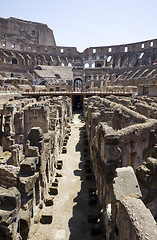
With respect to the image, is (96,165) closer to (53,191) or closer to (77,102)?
(53,191)

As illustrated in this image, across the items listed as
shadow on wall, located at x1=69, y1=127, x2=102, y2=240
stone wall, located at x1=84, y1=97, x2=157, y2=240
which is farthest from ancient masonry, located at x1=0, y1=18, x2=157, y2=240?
shadow on wall, located at x1=69, y1=127, x2=102, y2=240

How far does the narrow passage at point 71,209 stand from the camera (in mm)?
6910

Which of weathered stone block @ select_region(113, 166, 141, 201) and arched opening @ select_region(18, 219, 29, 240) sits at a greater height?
weathered stone block @ select_region(113, 166, 141, 201)

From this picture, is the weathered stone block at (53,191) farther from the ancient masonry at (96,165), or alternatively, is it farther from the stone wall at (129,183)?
the stone wall at (129,183)

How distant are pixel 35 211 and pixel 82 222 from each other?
1923 millimetres

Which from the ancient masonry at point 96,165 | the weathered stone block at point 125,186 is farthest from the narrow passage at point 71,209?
the weathered stone block at point 125,186

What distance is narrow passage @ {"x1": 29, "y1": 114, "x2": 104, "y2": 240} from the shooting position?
22.7 feet

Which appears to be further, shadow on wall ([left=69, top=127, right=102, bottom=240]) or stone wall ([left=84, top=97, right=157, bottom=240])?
shadow on wall ([left=69, top=127, right=102, bottom=240])

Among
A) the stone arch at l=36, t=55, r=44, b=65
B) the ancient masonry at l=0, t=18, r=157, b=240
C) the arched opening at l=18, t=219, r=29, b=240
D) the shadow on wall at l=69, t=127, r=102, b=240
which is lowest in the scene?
the shadow on wall at l=69, t=127, r=102, b=240

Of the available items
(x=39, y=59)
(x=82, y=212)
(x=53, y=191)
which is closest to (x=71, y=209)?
(x=82, y=212)

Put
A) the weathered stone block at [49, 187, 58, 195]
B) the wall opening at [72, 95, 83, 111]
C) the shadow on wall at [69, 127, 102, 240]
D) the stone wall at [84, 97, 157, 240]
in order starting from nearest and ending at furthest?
the stone wall at [84, 97, 157, 240] → the shadow on wall at [69, 127, 102, 240] → the weathered stone block at [49, 187, 58, 195] → the wall opening at [72, 95, 83, 111]

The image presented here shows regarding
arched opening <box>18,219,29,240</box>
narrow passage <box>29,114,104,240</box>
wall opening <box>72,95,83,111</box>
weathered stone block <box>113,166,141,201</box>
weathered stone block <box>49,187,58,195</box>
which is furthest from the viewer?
wall opening <box>72,95,83,111</box>

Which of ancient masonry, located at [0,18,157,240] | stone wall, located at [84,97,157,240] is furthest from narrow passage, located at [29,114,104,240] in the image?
stone wall, located at [84,97,157,240]

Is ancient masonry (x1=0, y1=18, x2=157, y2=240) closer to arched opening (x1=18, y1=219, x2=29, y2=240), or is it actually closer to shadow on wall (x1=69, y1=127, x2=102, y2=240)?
arched opening (x1=18, y1=219, x2=29, y2=240)
